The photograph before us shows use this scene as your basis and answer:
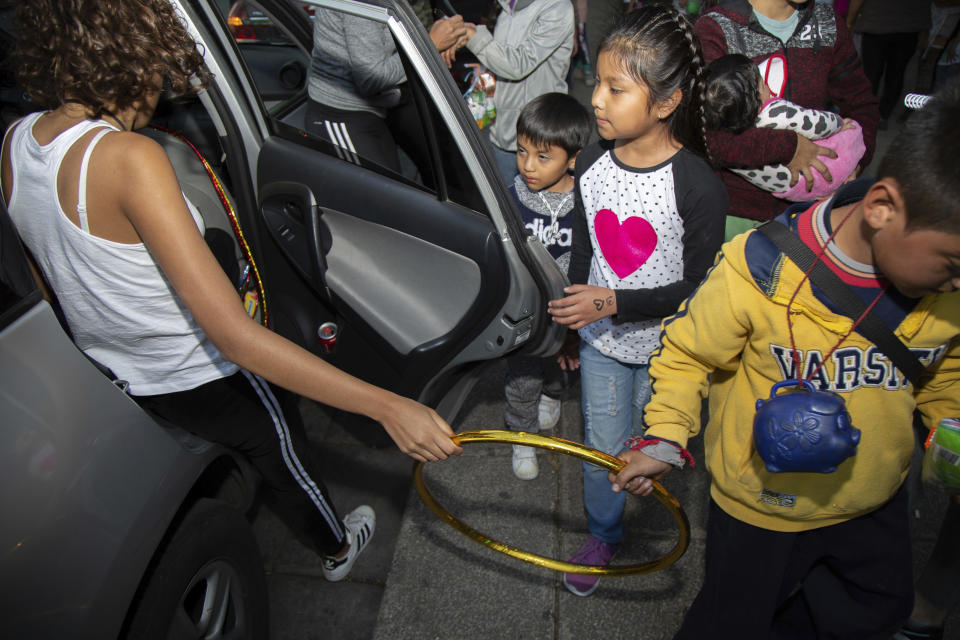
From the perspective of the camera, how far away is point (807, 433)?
1329 mm

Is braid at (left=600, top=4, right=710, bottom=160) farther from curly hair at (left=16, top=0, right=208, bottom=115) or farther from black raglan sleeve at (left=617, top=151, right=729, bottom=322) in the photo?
curly hair at (left=16, top=0, right=208, bottom=115)

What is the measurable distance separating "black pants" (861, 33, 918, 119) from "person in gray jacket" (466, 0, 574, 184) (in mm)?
3681

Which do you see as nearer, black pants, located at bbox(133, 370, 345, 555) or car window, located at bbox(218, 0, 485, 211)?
black pants, located at bbox(133, 370, 345, 555)

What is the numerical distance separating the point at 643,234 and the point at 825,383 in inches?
29.8

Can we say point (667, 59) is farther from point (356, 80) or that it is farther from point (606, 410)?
point (356, 80)

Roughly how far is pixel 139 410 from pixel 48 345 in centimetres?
30

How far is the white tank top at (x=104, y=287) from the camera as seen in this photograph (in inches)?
61.3

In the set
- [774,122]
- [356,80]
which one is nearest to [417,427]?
[774,122]

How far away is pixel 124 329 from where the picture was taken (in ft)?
5.82

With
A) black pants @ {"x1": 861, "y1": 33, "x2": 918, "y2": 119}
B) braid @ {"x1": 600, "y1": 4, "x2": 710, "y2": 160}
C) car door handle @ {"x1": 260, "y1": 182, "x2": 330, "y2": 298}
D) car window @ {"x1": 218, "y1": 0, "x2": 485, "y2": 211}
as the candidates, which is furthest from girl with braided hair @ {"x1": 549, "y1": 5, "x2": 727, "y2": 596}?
black pants @ {"x1": 861, "y1": 33, "x2": 918, "y2": 119}

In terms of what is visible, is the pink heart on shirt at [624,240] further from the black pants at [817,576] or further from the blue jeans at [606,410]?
the black pants at [817,576]

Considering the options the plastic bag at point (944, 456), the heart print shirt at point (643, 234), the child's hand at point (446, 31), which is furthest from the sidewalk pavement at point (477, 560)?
the child's hand at point (446, 31)

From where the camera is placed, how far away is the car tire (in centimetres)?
177

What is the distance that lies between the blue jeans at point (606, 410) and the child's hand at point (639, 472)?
0.67 meters
